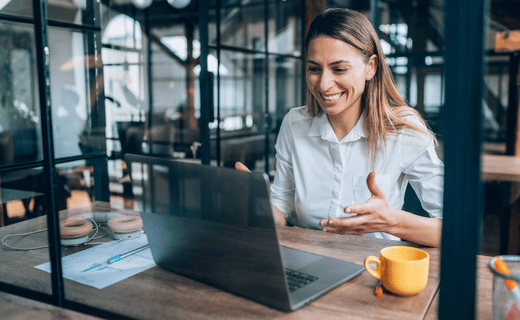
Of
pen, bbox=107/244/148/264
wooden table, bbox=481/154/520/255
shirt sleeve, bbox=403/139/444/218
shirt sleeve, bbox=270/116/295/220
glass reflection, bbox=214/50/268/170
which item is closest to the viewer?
pen, bbox=107/244/148/264

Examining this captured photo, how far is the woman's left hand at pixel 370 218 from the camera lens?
1033mm

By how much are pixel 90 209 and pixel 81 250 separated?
0.51 metres

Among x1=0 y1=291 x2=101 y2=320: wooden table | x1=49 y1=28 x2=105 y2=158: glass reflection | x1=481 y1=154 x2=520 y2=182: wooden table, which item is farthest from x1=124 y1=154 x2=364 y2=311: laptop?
x1=481 y1=154 x2=520 y2=182: wooden table

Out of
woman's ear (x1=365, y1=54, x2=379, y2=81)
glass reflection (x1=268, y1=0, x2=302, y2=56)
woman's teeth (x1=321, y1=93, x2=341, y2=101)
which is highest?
glass reflection (x1=268, y1=0, x2=302, y2=56)

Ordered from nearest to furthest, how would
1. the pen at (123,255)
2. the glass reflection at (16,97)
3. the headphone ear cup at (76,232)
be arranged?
the pen at (123,255), the headphone ear cup at (76,232), the glass reflection at (16,97)

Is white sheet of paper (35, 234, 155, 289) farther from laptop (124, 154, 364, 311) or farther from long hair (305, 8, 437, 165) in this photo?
long hair (305, 8, 437, 165)

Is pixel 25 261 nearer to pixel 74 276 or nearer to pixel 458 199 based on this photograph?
pixel 74 276

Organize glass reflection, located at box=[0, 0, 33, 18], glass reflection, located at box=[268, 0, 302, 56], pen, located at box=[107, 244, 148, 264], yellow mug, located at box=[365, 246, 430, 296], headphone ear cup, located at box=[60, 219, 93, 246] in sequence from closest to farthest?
yellow mug, located at box=[365, 246, 430, 296], pen, located at box=[107, 244, 148, 264], headphone ear cup, located at box=[60, 219, 93, 246], glass reflection, located at box=[0, 0, 33, 18], glass reflection, located at box=[268, 0, 302, 56]

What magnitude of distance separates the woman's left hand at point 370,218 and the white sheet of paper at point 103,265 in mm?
478

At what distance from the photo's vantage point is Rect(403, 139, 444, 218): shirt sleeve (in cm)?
139

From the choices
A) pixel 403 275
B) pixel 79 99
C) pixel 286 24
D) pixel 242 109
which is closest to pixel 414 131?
pixel 403 275

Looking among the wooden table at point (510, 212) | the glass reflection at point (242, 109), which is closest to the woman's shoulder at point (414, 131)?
the wooden table at point (510, 212)

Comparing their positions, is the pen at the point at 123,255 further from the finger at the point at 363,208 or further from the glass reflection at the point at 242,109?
the glass reflection at the point at 242,109

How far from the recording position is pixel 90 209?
1.62 m
